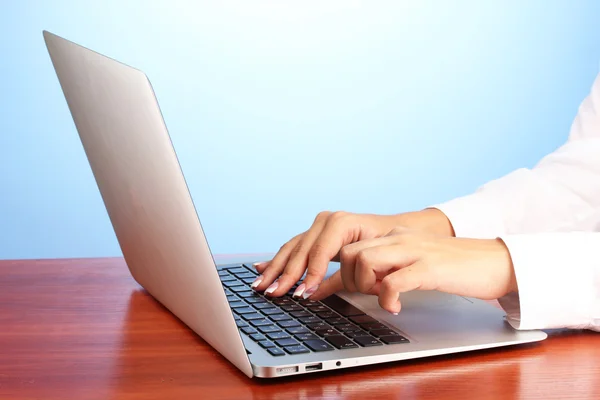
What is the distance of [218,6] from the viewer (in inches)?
158

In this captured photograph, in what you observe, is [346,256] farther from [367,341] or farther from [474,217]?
[474,217]

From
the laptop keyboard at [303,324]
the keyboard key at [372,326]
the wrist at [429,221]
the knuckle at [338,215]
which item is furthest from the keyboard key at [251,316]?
the wrist at [429,221]

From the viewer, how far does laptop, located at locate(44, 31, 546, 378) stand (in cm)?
68

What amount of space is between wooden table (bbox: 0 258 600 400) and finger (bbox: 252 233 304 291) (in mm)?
114

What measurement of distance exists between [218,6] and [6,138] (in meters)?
1.14

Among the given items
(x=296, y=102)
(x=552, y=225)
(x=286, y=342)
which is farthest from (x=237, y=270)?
(x=296, y=102)

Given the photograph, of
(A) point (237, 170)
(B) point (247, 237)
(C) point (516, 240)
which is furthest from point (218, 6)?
(C) point (516, 240)

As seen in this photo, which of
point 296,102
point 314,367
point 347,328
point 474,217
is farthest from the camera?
point 296,102

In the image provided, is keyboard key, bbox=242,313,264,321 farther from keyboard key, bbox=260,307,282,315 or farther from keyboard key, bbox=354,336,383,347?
keyboard key, bbox=354,336,383,347

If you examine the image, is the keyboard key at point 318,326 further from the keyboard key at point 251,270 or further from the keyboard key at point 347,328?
the keyboard key at point 251,270

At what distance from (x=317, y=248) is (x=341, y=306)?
0.32 ft

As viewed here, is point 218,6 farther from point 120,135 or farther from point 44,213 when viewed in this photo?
point 120,135

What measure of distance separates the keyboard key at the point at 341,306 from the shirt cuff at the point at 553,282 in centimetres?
15

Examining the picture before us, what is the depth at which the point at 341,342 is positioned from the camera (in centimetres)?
75
